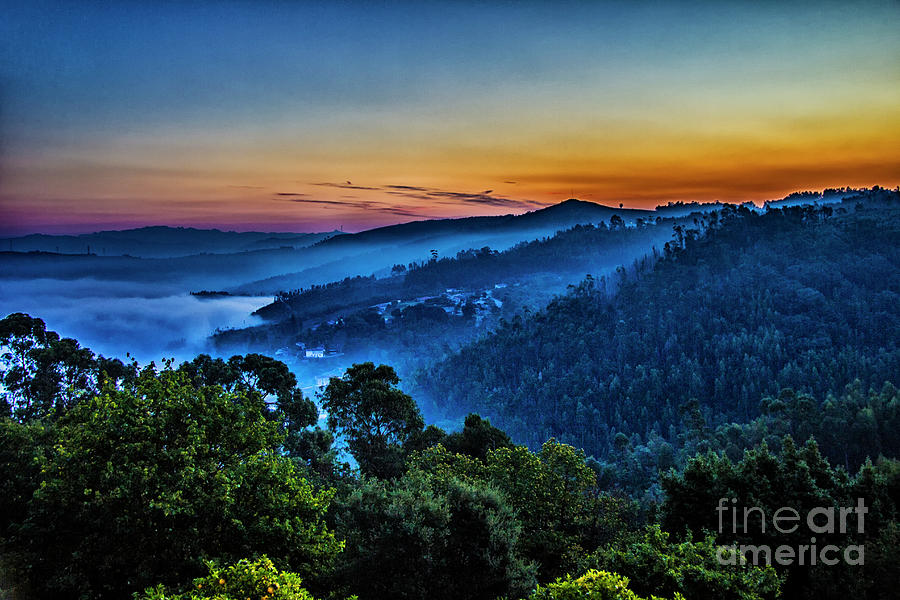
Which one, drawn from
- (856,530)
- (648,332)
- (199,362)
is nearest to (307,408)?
(199,362)

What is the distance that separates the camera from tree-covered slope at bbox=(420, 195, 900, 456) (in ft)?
360

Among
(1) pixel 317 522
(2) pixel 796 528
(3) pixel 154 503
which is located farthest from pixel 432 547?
(2) pixel 796 528

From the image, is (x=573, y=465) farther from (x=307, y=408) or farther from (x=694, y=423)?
(x=694, y=423)

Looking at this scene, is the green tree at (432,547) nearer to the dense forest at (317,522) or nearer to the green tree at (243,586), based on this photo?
the dense forest at (317,522)

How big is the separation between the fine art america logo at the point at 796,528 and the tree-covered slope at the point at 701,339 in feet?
272

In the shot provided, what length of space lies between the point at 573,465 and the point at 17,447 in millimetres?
21230

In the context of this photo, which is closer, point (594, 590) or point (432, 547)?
point (594, 590)

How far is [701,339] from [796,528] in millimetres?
130746

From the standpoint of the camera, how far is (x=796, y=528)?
1812 cm

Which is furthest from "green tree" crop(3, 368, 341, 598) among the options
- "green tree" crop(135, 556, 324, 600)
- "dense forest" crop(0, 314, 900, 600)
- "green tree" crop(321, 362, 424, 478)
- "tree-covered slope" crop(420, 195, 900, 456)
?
"tree-covered slope" crop(420, 195, 900, 456)

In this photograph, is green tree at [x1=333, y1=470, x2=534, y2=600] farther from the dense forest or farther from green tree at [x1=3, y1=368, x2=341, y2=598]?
green tree at [x1=3, y1=368, x2=341, y2=598]

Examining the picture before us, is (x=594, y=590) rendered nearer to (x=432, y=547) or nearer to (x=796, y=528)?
(x=432, y=547)

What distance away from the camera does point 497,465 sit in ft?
76.0

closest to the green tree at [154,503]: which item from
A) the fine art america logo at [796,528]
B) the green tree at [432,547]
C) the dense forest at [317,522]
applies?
the dense forest at [317,522]
